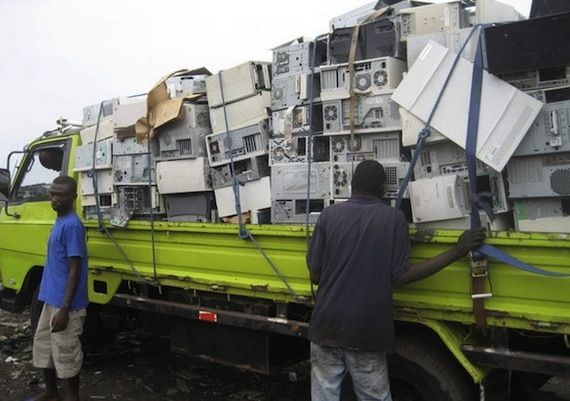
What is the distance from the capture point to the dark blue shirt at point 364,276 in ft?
9.18

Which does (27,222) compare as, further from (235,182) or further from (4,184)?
(235,182)

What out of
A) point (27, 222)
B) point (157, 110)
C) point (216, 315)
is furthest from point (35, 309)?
point (157, 110)

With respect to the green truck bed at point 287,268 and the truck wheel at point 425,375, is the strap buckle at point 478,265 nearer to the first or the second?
the green truck bed at point 287,268

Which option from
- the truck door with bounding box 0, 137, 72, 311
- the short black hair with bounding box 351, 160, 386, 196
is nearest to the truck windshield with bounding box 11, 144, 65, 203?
the truck door with bounding box 0, 137, 72, 311

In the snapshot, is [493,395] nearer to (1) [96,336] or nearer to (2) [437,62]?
(2) [437,62]

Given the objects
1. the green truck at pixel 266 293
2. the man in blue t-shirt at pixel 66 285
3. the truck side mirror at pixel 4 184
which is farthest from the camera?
the truck side mirror at pixel 4 184

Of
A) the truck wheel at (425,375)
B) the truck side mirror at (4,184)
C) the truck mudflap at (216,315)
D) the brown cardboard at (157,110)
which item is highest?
the brown cardboard at (157,110)

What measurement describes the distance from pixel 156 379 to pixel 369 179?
3.31 m

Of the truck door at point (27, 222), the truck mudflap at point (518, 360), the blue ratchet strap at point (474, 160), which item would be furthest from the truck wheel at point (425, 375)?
the truck door at point (27, 222)

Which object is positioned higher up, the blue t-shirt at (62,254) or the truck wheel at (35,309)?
the blue t-shirt at (62,254)

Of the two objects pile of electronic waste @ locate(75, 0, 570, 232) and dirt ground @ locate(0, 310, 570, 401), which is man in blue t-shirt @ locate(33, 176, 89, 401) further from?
dirt ground @ locate(0, 310, 570, 401)

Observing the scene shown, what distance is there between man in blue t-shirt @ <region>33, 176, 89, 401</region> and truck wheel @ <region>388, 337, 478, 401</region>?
242 centimetres

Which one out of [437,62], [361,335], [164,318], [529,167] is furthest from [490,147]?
[164,318]

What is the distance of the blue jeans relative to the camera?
285 cm
